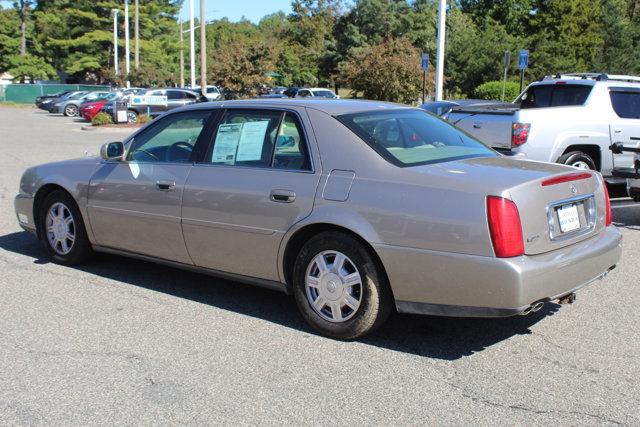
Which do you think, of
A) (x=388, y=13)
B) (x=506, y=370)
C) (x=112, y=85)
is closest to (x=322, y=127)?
(x=506, y=370)

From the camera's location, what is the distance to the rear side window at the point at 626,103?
1049 cm

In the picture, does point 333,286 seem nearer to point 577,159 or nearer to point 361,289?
point 361,289

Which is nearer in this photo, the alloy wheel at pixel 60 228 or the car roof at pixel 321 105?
the car roof at pixel 321 105

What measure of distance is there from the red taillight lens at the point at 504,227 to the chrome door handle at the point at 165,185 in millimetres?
2597

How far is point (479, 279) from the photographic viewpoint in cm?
407

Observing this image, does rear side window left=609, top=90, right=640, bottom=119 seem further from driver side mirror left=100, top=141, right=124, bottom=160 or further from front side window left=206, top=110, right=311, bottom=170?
driver side mirror left=100, top=141, right=124, bottom=160

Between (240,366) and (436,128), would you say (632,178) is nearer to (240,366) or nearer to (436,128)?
(436,128)

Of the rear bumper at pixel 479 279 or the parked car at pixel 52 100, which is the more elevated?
the parked car at pixel 52 100

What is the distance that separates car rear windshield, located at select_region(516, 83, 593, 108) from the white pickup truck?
19mm

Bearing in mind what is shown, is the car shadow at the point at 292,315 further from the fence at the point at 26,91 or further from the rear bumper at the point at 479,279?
the fence at the point at 26,91

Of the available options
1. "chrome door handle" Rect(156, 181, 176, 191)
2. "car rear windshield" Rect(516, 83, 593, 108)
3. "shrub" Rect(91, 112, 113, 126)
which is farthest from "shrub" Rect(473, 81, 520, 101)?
"chrome door handle" Rect(156, 181, 176, 191)

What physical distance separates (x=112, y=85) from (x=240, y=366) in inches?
2545

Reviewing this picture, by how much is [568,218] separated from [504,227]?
74 centimetres

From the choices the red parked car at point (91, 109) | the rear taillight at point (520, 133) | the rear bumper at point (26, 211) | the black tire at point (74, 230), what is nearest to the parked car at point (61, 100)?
the red parked car at point (91, 109)
